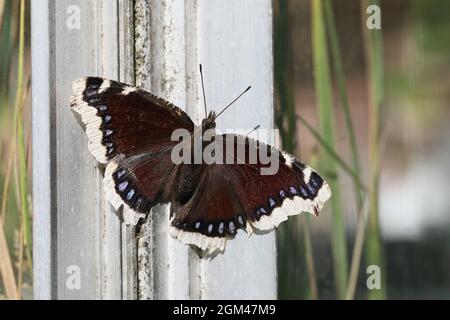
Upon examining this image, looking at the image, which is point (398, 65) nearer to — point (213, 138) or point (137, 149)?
point (213, 138)

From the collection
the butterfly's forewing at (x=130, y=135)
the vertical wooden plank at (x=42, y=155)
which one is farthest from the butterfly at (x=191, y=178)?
the vertical wooden plank at (x=42, y=155)

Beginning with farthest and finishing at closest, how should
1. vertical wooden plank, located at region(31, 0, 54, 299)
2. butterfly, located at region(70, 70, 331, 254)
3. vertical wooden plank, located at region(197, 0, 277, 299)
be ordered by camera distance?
vertical wooden plank, located at region(197, 0, 277, 299) → butterfly, located at region(70, 70, 331, 254) → vertical wooden plank, located at region(31, 0, 54, 299)

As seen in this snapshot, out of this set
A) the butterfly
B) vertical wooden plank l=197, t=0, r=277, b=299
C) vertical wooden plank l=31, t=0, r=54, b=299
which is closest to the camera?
vertical wooden plank l=31, t=0, r=54, b=299

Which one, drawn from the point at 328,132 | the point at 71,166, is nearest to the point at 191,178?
the point at 71,166

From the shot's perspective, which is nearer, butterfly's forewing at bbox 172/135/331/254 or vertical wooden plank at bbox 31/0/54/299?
vertical wooden plank at bbox 31/0/54/299

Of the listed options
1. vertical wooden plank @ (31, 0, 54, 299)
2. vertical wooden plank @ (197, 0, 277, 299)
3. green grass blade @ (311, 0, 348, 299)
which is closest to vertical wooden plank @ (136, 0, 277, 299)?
vertical wooden plank @ (197, 0, 277, 299)

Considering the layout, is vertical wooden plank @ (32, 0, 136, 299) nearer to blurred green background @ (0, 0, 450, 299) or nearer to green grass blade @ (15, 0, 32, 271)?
green grass blade @ (15, 0, 32, 271)
